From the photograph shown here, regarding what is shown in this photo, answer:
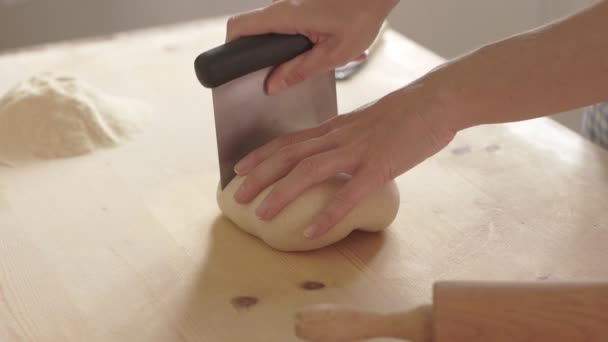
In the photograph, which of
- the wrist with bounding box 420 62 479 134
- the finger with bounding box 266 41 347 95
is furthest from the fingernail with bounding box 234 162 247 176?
the wrist with bounding box 420 62 479 134

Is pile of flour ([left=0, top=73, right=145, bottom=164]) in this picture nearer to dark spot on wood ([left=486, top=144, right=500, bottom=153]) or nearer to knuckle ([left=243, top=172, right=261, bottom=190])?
knuckle ([left=243, top=172, right=261, bottom=190])

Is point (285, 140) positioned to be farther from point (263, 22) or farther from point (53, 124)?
point (53, 124)

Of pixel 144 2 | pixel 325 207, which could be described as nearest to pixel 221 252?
pixel 325 207

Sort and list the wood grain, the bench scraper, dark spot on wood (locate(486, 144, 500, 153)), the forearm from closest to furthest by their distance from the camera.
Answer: the wood grain < the forearm < the bench scraper < dark spot on wood (locate(486, 144, 500, 153))

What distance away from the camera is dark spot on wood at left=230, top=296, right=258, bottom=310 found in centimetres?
96

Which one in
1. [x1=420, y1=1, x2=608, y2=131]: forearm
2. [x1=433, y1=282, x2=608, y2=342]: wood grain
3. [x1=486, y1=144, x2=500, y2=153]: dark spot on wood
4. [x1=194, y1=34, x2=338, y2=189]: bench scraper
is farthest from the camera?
[x1=486, y1=144, x2=500, y2=153]: dark spot on wood

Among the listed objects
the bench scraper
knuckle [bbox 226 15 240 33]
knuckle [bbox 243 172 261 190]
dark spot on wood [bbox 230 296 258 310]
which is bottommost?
dark spot on wood [bbox 230 296 258 310]

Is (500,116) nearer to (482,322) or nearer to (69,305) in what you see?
(482,322)

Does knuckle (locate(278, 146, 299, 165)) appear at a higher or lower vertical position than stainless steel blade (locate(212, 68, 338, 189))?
lower

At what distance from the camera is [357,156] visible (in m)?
1.05

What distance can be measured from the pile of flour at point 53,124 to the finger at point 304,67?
35cm

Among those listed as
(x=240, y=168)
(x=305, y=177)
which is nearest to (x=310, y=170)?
(x=305, y=177)

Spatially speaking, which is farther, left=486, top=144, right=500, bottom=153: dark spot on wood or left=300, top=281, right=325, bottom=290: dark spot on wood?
left=486, top=144, right=500, bottom=153: dark spot on wood

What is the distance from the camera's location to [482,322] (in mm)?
771
